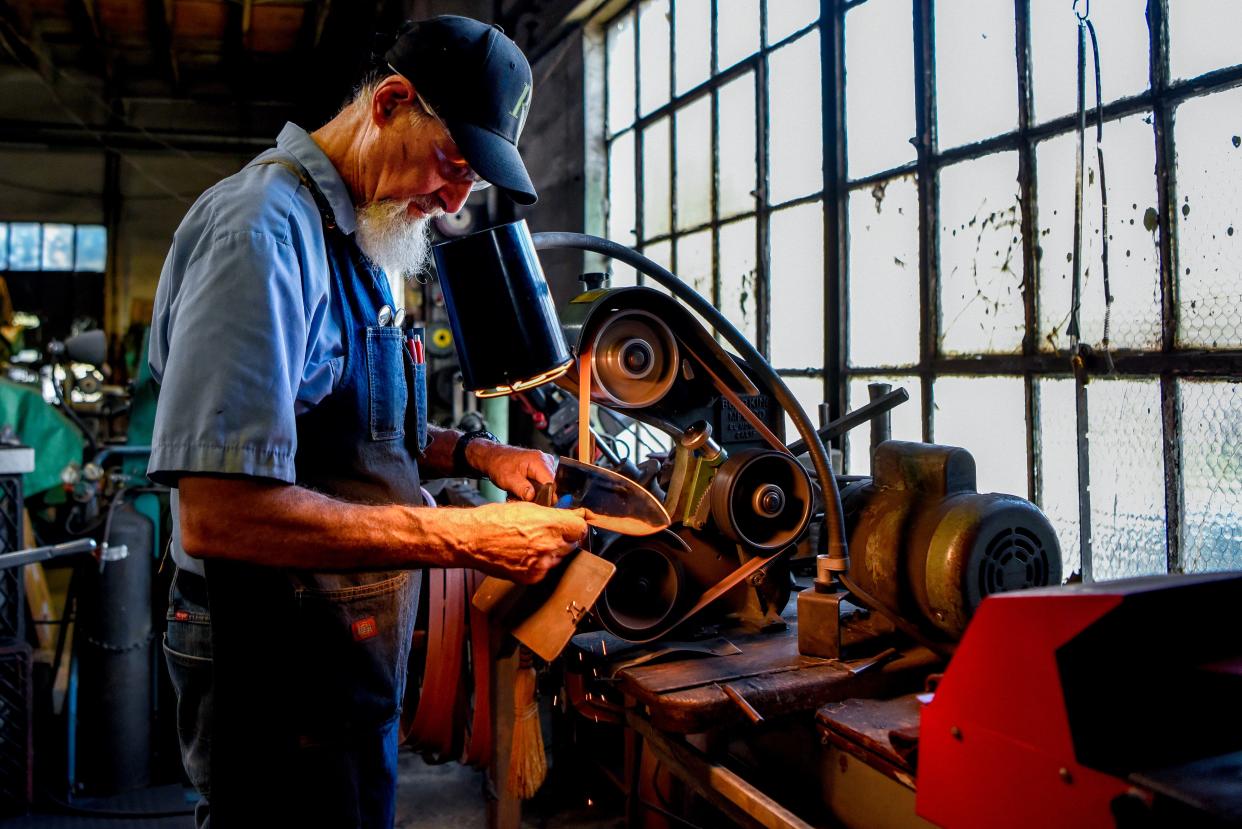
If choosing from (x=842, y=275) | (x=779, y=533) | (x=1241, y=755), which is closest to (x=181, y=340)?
(x=779, y=533)

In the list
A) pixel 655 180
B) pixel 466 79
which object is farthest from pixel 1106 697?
pixel 655 180

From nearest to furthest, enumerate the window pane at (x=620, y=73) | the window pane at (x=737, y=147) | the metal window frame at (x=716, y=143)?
the metal window frame at (x=716, y=143)
the window pane at (x=737, y=147)
the window pane at (x=620, y=73)

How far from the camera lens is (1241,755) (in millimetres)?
807

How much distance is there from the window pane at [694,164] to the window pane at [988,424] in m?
1.42

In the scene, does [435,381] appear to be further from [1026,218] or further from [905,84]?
[1026,218]

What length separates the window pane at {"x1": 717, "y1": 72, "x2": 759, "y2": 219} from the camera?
120 inches

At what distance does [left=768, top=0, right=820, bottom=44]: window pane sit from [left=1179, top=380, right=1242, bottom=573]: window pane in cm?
164

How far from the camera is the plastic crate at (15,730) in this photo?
268 centimetres

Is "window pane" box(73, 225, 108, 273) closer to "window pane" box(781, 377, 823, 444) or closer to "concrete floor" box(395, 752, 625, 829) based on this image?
"concrete floor" box(395, 752, 625, 829)

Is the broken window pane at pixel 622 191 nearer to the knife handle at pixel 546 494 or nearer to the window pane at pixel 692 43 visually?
the window pane at pixel 692 43

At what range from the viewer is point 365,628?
1173 millimetres

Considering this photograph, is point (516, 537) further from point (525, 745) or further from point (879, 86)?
point (879, 86)

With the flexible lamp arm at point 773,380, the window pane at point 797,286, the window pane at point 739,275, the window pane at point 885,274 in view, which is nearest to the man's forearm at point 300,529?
the flexible lamp arm at point 773,380

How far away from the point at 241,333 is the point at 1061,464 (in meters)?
1.71
